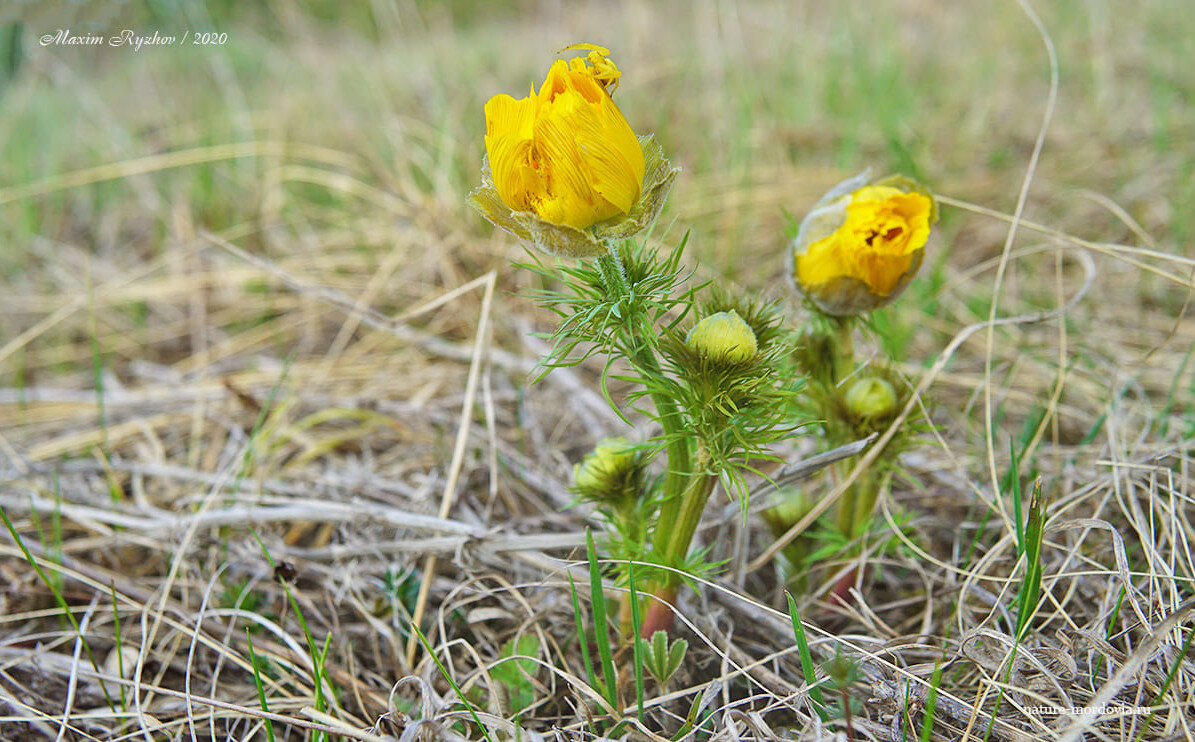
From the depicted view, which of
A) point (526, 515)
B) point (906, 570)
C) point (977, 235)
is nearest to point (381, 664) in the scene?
point (526, 515)

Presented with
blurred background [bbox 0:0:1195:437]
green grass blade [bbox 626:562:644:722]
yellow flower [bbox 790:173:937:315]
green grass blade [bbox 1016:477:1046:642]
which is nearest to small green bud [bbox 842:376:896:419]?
yellow flower [bbox 790:173:937:315]

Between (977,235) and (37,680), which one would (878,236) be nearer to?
(37,680)

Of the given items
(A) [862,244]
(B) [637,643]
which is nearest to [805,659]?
(B) [637,643]

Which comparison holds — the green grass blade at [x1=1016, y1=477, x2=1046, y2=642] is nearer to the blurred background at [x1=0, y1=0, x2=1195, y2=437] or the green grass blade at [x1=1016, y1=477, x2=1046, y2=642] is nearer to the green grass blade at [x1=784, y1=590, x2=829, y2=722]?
the green grass blade at [x1=784, y1=590, x2=829, y2=722]

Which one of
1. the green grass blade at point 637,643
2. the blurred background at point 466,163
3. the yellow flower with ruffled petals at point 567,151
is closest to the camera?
the yellow flower with ruffled petals at point 567,151

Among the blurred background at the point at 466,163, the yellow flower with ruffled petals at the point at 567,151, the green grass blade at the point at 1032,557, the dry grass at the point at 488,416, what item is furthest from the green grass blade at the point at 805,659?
the blurred background at the point at 466,163

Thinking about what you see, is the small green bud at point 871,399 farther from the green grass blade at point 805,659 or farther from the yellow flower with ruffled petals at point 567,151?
the yellow flower with ruffled petals at point 567,151
